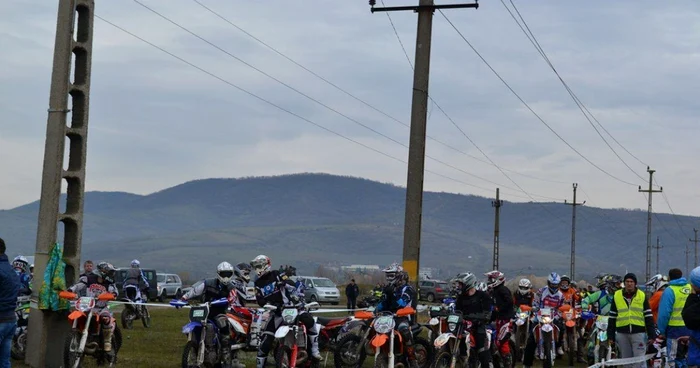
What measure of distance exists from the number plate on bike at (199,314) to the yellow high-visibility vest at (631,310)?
6346mm

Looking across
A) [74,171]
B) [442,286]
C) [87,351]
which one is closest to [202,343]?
[87,351]

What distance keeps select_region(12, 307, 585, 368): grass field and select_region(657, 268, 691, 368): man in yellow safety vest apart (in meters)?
6.57

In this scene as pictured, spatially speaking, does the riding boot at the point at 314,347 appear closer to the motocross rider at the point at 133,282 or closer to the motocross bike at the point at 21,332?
the motocross bike at the point at 21,332

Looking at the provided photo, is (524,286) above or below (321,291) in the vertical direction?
A: above

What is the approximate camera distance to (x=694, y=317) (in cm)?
1253

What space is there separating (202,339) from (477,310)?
4.53 meters

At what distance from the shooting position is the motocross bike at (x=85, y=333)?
17.6 meters

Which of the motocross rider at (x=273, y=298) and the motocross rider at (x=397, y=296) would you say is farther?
the motocross rider at (x=397, y=296)

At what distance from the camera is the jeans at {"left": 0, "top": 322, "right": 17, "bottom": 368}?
13961 millimetres

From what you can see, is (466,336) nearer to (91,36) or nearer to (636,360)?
(636,360)

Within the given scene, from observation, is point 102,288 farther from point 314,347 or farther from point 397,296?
point 397,296

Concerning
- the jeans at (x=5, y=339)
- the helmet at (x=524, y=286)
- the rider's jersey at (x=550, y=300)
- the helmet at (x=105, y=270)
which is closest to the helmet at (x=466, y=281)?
the helmet at (x=524, y=286)

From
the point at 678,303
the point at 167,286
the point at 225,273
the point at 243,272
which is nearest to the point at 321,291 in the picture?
the point at 167,286

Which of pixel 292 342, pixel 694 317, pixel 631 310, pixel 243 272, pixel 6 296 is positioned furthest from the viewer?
pixel 243 272
